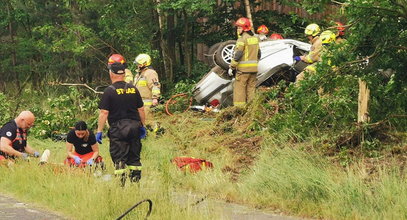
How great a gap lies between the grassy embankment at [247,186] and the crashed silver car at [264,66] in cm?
327

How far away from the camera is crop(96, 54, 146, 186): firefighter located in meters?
9.30

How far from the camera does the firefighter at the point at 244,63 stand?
14.7m

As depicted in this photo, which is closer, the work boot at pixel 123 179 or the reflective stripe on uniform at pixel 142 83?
the work boot at pixel 123 179

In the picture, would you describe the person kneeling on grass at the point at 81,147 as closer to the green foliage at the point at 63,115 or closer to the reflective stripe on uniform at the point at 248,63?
the reflective stripe on uniform at the point at 248,63

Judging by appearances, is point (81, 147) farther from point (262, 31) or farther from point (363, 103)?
point (262, 31)

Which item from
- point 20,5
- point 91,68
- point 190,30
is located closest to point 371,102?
point 190,30

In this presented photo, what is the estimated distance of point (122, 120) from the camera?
30.6 feet

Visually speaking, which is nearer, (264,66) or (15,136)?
(15,136)

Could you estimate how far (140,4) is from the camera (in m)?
18.7

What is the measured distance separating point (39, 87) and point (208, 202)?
16.0m

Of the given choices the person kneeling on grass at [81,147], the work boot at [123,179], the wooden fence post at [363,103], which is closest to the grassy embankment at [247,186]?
the work boot at [123,179]

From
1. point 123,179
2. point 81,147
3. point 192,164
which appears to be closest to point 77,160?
point 81,147

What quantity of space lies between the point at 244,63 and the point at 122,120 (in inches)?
232

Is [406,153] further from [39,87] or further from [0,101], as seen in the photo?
[39,87]
